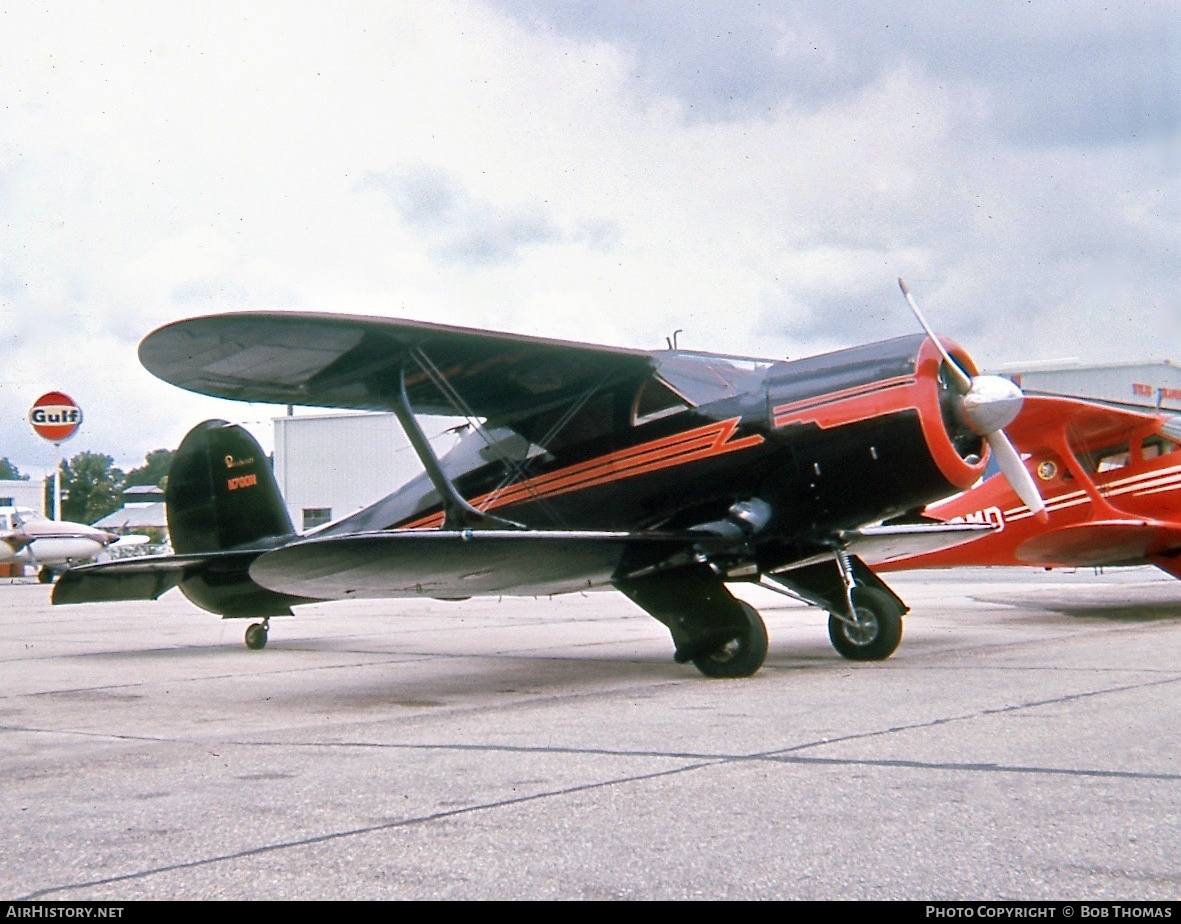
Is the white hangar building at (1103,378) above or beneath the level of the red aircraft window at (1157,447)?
above

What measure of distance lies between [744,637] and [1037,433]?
718cm

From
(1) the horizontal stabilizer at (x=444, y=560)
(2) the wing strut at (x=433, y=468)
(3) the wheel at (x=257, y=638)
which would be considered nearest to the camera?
(1) the horizontal stabilizer at (x=444, y=560)

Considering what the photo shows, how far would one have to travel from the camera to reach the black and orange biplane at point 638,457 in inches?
296

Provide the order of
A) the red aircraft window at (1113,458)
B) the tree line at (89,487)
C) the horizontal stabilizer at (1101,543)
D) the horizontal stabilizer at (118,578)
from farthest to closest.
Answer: the tree line at (89,487) < the red aircraft window at (1113,458) < the horizontal stabilizer at (1101,543) < the horizontal stabilizer at (118,578)

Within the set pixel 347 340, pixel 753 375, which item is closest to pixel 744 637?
pixel 753 375

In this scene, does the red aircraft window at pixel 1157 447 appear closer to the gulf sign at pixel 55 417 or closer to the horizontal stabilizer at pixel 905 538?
the horizontal stabilizer at pixel 905 538

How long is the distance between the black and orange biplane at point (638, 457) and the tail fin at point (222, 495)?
2.56 m

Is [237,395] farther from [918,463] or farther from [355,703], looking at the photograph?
[918,463]

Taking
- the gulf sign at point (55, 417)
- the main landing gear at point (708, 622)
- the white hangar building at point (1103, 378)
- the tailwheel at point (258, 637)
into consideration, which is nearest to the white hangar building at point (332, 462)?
the gulf sign at point (55, 417)

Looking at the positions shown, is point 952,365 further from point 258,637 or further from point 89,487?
point 89,487

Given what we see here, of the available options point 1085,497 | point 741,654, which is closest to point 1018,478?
point 741,654

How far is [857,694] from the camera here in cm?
693

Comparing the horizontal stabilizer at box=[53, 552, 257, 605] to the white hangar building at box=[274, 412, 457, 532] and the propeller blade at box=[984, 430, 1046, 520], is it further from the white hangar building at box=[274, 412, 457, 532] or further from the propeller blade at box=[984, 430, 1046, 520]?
the white hangar building at box=[274, 412, 457, 532]

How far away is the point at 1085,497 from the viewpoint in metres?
13.8
